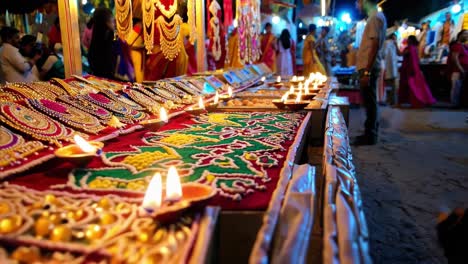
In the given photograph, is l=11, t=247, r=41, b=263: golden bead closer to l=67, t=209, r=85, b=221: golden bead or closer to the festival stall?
the festival stall

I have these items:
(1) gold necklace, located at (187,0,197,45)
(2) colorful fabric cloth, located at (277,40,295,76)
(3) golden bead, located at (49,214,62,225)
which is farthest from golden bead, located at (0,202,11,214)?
(2) colorful fabric cloth, located at (277,40,295,76)

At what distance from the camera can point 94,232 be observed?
25.8 inches

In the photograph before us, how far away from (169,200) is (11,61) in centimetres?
317

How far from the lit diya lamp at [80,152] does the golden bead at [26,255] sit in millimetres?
452

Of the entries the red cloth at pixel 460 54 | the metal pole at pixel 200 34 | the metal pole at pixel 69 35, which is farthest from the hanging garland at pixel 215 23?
the red cloth at pixel 460 54

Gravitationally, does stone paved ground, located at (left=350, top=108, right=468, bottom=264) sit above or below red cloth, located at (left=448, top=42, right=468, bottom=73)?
below

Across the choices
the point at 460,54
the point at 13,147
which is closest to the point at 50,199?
the point at 13,147

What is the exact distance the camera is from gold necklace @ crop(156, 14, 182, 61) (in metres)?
3.12

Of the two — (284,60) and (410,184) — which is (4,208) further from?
(284,60)

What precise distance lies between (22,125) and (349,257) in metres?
1.18

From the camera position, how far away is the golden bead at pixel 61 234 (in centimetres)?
63

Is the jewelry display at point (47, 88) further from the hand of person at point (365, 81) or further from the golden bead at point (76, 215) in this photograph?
the hand of person at point (365, 81)

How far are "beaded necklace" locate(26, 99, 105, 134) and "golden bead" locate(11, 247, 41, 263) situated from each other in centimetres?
97

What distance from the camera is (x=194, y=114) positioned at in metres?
2.12
